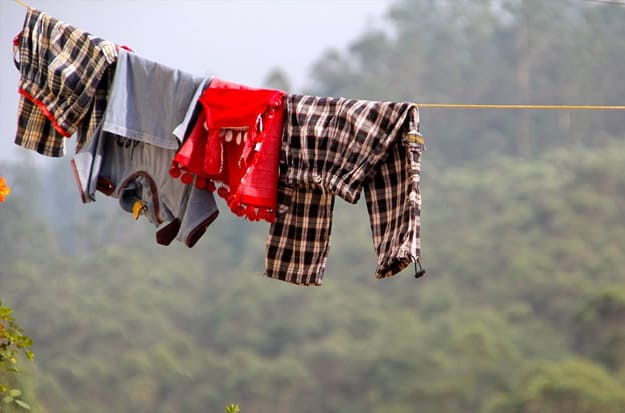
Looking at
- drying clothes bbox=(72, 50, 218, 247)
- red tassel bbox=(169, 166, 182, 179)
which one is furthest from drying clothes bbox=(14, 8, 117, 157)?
red tassel bbox=(169, 166, 182, 179)

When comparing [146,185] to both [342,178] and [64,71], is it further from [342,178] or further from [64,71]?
[342,178]

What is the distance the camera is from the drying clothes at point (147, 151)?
2.18m

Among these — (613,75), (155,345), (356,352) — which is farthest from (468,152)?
(155,345)

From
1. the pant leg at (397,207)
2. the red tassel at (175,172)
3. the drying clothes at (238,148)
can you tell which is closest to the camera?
the pant leg at (397,207)

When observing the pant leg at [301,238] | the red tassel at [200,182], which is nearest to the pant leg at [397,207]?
the pant leg at [301,238]

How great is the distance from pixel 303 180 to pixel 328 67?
12.4 metres

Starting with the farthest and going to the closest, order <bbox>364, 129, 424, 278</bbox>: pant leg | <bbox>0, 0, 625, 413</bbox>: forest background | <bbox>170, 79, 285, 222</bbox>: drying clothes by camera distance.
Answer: <bbox>0, 0, 625, 413</bbox>: forest background, <bbox>170, 79, 285, 222</bbox>: drying clothes, <bbox>364, 129, 424, 278</bbox>: pant leg

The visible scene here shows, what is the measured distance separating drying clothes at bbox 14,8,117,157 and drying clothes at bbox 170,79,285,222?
0.90 feet

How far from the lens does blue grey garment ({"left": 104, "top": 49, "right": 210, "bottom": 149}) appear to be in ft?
7.15

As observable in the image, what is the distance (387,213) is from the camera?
2033 mm

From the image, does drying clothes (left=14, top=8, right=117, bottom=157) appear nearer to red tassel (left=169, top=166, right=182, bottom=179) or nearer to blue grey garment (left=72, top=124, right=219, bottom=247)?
blue grey garment (left=72, top=124, right=219, bottom=247)

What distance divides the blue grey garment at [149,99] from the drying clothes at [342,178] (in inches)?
10.5

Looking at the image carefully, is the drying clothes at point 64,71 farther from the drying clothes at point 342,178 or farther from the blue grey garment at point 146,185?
the drying clothes at point 342,178

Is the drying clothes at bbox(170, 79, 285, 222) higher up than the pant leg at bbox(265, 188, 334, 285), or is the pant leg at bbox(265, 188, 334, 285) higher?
the drying clothes at bbox(170, 79, 285, 222)
